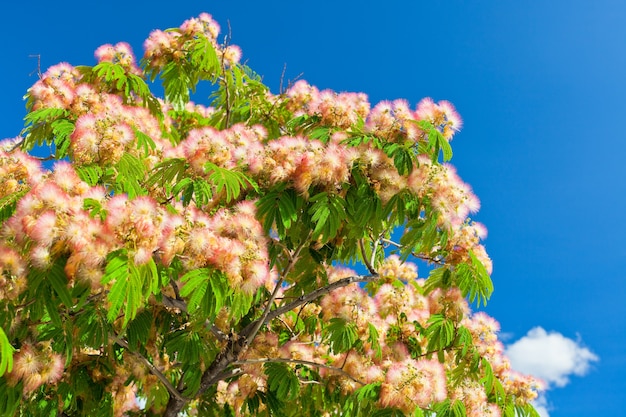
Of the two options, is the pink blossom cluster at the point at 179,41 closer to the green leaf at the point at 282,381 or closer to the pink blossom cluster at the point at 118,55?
the pink blossom cluster at the point at 118,55

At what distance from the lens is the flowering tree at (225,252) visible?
419cm

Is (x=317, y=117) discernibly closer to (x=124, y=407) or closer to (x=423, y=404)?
(x=423, y=404)

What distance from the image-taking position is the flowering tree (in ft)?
13.7

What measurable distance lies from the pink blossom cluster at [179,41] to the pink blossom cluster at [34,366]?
3968 mm

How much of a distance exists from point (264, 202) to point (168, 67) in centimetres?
335

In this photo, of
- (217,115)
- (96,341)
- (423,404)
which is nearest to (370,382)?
(423,404)

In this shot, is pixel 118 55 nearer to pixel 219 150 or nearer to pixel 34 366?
pixel 219 150

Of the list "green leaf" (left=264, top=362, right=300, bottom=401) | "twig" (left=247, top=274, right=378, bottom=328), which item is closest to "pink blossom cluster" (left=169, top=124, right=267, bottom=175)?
"twig" (left=247, top=274, right=378, bottom=328)

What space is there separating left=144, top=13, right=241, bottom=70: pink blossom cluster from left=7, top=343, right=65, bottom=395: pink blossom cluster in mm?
3968

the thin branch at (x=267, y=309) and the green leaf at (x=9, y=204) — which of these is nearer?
the green leaf at (x=9, y=204)

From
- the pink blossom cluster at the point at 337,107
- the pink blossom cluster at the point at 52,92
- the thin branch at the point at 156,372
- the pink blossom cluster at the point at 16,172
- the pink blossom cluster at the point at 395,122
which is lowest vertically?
the thin branch at the point at 156,372

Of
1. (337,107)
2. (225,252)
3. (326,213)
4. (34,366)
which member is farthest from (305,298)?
(34,366)

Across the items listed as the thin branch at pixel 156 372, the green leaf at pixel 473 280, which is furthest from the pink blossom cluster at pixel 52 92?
the green leaf at pixel 473 280

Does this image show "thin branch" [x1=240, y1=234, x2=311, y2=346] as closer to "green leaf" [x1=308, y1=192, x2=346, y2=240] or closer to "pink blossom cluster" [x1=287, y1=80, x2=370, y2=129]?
"green leaf" [x1=308, y1=192, x2=346, y2=240]
